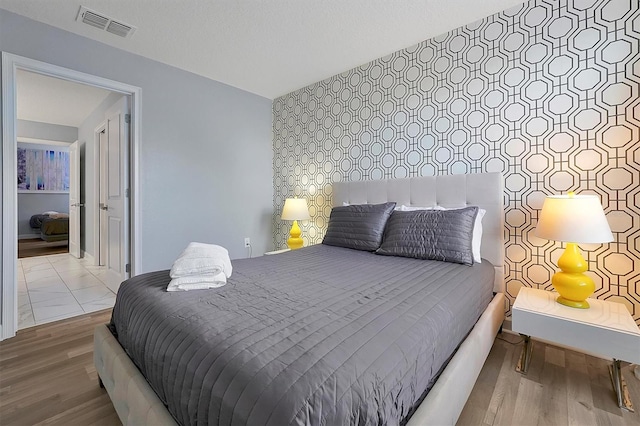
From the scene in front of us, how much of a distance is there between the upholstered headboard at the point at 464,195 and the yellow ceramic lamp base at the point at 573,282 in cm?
49

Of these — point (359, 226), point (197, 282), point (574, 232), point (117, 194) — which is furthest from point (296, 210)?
point (574, 232)

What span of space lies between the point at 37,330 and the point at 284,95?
356cm

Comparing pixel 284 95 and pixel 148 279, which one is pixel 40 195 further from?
pixel 148 279

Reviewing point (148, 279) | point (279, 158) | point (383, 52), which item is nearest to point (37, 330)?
point (148, 279)

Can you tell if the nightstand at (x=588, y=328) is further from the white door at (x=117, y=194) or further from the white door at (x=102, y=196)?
the white door at (x=102, y=196)

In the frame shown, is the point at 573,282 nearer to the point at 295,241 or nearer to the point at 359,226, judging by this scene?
the point at 359,226

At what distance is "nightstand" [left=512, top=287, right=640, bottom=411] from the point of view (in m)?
1.34

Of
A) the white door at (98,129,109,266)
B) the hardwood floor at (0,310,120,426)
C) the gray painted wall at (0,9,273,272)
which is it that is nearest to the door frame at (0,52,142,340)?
the gray painted wall at (0,9,273,272)

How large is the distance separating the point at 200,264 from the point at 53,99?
4496mm

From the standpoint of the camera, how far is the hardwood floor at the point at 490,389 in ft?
4.33

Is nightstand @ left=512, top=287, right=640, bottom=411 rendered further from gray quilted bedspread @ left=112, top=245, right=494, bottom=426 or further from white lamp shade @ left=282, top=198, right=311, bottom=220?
white lamp shade @ left=282, top=198, right=311, bottom=220

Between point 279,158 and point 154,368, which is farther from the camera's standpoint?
point 279,158

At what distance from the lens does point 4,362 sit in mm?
1804

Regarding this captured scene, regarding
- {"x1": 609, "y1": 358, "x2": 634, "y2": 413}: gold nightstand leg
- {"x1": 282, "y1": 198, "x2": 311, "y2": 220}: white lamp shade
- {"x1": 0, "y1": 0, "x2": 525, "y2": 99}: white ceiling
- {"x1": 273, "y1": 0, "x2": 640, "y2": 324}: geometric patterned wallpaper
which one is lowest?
{"x1": 609, "y1": 358, "x2": 634, "y2": 413}: gold nightstand leg
